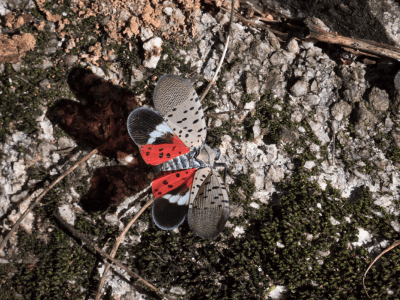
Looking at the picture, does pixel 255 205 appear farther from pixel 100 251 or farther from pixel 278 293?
pixel 100 251

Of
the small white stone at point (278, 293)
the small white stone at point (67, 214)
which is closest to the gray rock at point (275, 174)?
the small white stone at point (278, 293)

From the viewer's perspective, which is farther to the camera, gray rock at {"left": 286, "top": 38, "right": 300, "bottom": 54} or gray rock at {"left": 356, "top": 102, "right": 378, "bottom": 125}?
gray rock at {"left": 286, "top": 38, "right": 300, "bottom": 54}

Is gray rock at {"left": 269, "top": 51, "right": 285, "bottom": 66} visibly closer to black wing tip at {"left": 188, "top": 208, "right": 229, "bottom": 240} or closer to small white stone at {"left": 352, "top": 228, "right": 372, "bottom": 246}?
black wing tip at {"left": 188, "top": 208, "right": 229, "bottom": 240}

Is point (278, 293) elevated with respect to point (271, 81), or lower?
lower

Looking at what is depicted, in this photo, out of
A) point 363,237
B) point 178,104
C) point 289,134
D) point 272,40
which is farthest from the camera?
point 272,40

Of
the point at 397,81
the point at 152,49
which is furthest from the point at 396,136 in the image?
the point at 152,49

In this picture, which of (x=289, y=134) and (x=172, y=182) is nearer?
(x=172, y=182)

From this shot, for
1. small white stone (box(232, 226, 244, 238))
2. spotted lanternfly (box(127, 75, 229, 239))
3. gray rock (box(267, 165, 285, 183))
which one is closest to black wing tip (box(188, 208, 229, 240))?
spotted lanternfly (box(127, 75, 229, 239))
